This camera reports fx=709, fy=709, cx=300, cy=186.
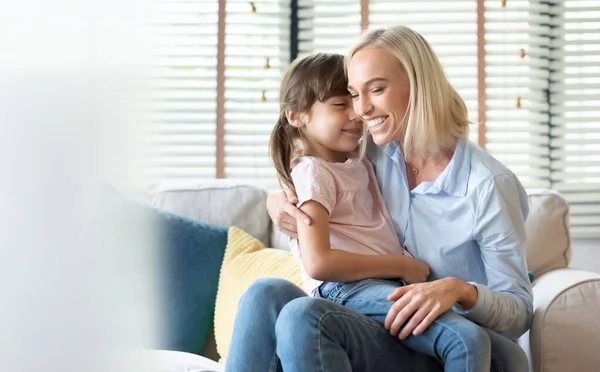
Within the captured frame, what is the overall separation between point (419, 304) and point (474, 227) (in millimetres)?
267

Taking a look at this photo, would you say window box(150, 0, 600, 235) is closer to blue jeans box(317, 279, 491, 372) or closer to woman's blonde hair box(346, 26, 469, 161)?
woman's blonde hair box(346, 26, 469, 161)

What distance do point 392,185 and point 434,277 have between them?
209 millimetres

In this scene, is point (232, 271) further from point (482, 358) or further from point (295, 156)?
point (482, 358)

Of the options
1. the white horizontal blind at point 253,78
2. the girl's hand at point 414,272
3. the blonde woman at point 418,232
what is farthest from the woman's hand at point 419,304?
the white horizontal blind at point 253,78

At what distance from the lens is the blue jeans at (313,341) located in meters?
1.11

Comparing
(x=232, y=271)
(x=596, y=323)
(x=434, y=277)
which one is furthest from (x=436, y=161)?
(x=232, y=271)

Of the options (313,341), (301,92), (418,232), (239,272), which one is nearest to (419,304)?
(313,341)

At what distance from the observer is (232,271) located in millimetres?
1869

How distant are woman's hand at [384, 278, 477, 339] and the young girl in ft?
0.05

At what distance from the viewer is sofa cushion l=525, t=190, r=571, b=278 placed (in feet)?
6.05

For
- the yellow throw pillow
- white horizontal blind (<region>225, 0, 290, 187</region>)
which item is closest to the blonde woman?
the yellow throw pillow

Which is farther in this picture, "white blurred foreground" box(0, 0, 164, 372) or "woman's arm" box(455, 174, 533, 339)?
"woman's arm" box(455, 174, 533, 339)

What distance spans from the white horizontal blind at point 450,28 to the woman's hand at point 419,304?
5.30 ft

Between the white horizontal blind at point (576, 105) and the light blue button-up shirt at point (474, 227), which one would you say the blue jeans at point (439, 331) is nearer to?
the light blue button-up shirt at point (474, 227)
